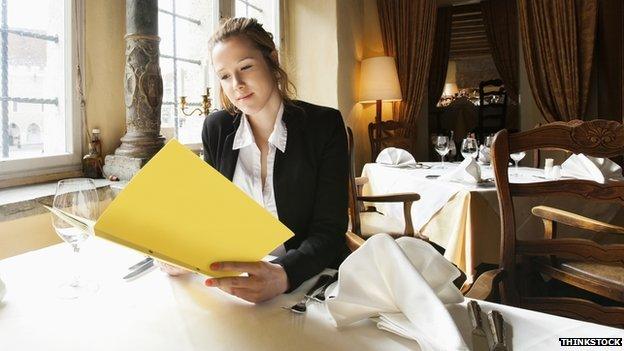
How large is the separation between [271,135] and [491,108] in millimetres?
4370

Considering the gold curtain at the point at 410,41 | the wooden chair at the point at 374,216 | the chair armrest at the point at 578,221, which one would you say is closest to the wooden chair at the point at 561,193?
the chair armrest at the point at 578,221

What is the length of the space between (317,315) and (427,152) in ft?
15.7

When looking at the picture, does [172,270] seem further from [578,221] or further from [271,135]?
[578,221]

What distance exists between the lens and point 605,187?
3.63 ft

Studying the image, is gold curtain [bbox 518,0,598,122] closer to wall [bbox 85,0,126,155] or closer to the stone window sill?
wall [bbox 85,0,126,155]

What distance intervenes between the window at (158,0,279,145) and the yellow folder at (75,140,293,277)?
1.94m

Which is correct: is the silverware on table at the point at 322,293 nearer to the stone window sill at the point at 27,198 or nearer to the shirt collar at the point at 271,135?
the shirt collar at the point at 271,135

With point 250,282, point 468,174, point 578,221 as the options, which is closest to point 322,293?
point 250,282

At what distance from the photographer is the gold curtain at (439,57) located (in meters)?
5.06

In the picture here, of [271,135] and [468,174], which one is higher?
[271,135]

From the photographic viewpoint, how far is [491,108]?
493 centimetres

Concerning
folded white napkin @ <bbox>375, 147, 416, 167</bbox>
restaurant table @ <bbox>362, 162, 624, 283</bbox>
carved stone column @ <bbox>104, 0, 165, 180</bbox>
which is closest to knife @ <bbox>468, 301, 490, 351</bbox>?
restaurant table @ <bbox>362, 162, 624, 283</bbox>

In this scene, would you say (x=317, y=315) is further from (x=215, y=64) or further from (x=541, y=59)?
(x=541, y=59)

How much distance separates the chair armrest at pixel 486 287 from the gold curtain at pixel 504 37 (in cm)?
437
